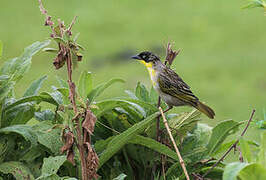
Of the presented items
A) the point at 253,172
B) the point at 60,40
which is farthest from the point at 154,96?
the point at 253,172

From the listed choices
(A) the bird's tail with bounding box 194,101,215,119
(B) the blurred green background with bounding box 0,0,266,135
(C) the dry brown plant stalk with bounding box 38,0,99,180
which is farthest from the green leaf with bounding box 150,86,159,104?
(B) the blurred green background with bounding box 0,0,266,135

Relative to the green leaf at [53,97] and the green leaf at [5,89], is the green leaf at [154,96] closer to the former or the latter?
the green leaf at [53,97]

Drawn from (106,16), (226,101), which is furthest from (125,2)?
(226,101)

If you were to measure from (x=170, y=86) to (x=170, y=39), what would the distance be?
6846 millimetres

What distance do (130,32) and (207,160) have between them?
32.7 feet

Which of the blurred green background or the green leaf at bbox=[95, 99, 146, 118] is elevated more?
the blurred green background

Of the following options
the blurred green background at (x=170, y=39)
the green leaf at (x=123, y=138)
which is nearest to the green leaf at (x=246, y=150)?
the green leaf at (x=123, y=138)

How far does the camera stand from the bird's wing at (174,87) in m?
2.21

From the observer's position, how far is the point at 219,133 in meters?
1.78

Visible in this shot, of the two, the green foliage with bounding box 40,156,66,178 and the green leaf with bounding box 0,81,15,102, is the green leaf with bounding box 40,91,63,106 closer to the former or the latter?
the green leaf with bounding box 0,81,15,102

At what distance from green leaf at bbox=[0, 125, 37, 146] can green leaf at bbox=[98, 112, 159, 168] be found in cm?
21

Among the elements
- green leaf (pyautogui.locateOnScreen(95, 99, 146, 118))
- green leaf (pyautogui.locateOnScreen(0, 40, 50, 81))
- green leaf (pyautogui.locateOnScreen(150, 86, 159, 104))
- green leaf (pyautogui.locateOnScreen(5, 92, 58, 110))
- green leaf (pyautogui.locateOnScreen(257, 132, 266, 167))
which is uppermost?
green leaf (pyautogui.locateOnScreen(0, 40, 50, 81))

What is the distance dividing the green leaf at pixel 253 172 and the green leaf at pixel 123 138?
370 mm

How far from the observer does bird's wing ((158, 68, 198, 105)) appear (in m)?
2.21
